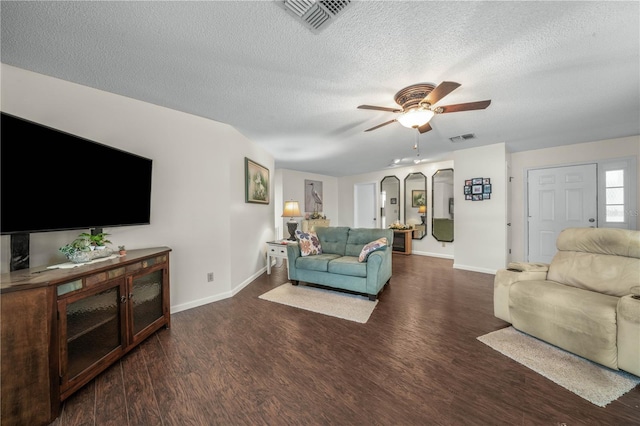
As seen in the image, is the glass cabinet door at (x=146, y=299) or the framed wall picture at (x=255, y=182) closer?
the glass cabinet door at (x=146, y=299)

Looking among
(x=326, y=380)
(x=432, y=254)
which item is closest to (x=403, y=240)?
(x=432, y=254)

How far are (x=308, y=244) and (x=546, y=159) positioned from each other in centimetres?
484

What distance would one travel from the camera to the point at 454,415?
1332 millimetres

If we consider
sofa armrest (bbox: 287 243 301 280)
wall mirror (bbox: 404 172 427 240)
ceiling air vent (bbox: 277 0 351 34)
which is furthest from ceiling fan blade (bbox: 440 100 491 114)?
wall mirror (bbox: 404 172 427 240)

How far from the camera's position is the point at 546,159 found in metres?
4.35

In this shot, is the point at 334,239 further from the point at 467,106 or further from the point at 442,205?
the point at 442,205

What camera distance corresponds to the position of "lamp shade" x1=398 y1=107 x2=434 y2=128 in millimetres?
2086

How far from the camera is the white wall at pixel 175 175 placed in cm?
192

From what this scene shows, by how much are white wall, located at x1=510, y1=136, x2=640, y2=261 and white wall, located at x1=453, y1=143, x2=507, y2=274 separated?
82 centimetres

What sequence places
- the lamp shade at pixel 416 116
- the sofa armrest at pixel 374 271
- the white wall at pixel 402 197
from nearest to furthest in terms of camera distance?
the lamp shade at pixel 416 116 < the sofa armrest at pixel 374 271 < the white wall at pixel 402 197

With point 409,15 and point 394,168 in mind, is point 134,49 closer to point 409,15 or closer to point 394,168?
point 409,15

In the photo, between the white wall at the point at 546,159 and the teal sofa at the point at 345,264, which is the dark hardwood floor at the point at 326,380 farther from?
the white wall at the point at 546,159

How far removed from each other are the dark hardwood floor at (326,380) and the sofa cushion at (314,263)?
0.84 m

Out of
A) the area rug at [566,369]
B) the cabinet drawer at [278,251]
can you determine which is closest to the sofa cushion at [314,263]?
the cabinet drawer at [278,251]
